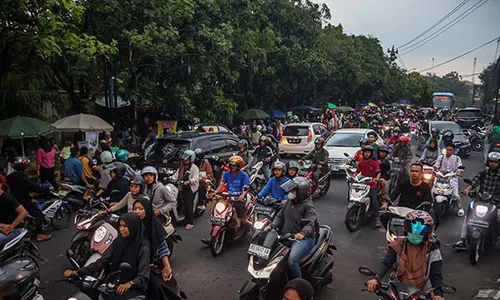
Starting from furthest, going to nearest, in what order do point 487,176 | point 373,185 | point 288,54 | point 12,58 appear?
point 288,54, point 12,58, point 373,185, point 487,176

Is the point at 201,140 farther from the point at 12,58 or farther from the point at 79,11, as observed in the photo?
the point at 12,58

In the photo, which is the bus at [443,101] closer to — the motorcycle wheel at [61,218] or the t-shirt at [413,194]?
Answer: the t-shirt at [413,194]

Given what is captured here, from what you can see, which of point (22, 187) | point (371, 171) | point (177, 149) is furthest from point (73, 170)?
point (371, 171)

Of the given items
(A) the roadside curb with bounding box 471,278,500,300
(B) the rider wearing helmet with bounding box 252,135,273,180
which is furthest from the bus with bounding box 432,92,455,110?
(A) the roadside curb with bounding box 471,278,500,300

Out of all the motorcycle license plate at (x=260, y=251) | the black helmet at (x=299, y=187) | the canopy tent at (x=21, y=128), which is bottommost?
the motorcycle license plate at (x=260, y=251)

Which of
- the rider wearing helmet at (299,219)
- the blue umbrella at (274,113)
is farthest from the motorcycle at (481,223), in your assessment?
the blue umbrella at (274,113)

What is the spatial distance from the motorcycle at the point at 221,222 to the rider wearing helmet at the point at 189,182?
47.8 inches

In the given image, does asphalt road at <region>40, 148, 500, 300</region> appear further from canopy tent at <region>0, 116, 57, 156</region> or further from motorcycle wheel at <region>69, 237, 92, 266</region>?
canopy tent at <region>0, 116, 57, 156</region>

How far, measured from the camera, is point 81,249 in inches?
260

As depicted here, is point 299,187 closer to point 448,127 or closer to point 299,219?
point 299,219

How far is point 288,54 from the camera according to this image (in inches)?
993

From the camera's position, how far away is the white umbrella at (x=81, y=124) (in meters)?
13.4

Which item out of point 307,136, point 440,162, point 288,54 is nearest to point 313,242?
point 440,162

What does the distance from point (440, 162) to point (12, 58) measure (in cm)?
1210
